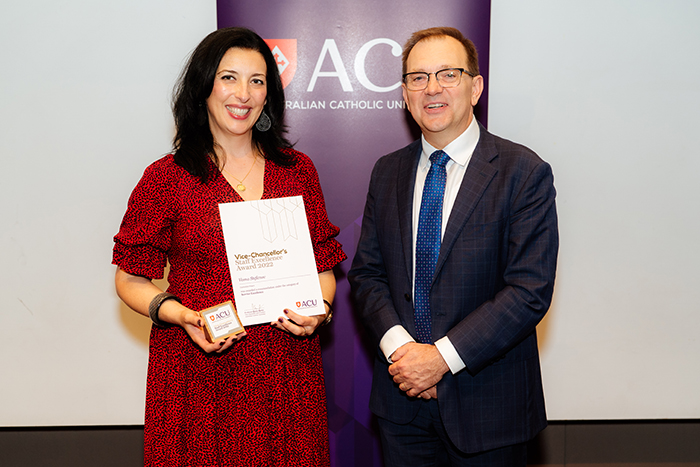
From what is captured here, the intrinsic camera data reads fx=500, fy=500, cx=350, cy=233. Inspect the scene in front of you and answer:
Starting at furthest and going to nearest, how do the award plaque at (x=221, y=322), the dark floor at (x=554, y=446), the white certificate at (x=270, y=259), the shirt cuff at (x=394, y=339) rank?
the dark floor at (x=554, y=446) < the shirt cuff at (x=394, y=339) < the white certificate at (x=270, y=259) < the award plaque at (x=221, y=322)

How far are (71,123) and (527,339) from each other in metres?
2.79

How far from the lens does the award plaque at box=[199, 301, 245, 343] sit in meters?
1.50

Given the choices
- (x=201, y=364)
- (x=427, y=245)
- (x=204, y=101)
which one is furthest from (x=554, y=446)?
(x=204, y=101)

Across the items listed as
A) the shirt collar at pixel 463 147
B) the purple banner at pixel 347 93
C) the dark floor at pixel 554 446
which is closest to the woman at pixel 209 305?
the shirt collar at pixel 463 147

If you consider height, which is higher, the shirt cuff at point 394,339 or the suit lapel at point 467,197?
the suit lapel at point 467,197

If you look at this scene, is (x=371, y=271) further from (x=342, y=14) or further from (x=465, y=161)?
(x=342, y=14)

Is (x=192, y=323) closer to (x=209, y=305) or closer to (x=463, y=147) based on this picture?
(x=209, y=305)

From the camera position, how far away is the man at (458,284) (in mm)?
1651

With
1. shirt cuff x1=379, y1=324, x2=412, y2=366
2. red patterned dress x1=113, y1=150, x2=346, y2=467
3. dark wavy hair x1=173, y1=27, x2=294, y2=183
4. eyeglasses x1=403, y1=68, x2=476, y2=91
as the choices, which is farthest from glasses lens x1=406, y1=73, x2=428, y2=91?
shirt cuff x1=379, y1=324, x2=412, y2=366

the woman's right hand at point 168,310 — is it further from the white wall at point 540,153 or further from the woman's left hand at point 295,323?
the white wall at point 540,153

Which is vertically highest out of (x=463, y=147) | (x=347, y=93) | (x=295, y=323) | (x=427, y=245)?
(x=347, y=93)

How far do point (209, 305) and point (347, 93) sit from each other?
4.72 ft

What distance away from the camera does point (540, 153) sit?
3.05 m

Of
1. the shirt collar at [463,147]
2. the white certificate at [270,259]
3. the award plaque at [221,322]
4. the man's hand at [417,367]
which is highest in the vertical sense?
the shirt collar at [463,147]
